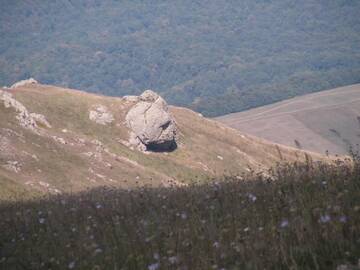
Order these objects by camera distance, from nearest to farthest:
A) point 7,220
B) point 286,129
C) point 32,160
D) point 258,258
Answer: point 258,258, point 7,220, point 32,160, point 286,129

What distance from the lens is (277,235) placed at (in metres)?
7.51

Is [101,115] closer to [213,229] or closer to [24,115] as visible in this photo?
[24,115]

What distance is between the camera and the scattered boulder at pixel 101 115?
95.1 meters

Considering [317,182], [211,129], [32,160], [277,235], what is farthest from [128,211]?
[211,129]

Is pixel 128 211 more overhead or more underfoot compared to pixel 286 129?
more overhead

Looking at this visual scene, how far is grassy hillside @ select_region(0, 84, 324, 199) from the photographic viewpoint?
218ft

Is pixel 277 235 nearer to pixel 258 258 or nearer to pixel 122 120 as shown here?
pixel 258 258

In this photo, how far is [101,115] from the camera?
3792 inches

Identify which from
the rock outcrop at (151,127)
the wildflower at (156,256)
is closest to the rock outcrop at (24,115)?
the rock outcrop at (151,127)

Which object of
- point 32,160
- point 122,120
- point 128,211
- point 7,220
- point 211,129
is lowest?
point 211,129

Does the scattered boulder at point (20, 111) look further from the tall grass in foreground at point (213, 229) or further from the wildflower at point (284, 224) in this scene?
the wildflower at point (284, 224)

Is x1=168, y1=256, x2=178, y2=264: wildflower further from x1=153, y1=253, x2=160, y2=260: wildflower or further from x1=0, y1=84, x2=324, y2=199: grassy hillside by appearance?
x1=0, y1=84, x2=324, y2=199: grassy hillside

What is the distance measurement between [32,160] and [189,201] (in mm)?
58775

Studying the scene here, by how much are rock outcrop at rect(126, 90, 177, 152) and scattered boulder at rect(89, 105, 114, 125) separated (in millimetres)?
3014
